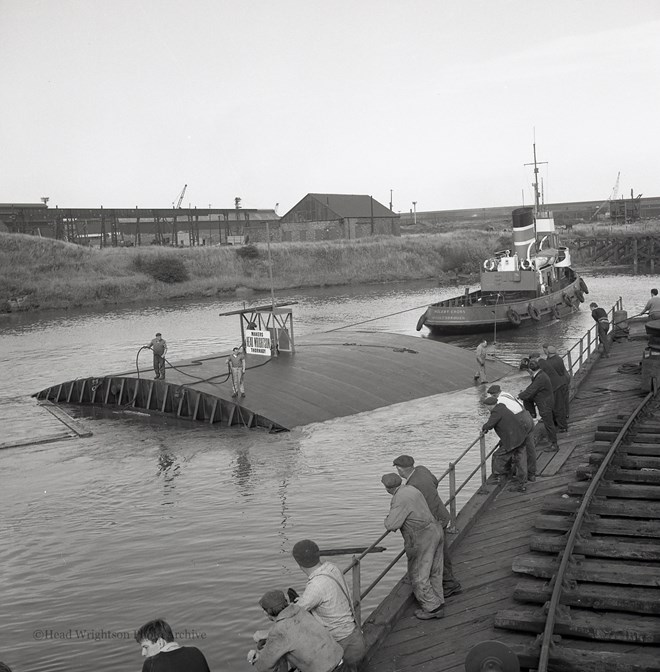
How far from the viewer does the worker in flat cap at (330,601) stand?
775 cm

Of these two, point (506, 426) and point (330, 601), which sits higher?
point (506, 426)

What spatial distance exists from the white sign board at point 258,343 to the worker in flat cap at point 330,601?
23811mm

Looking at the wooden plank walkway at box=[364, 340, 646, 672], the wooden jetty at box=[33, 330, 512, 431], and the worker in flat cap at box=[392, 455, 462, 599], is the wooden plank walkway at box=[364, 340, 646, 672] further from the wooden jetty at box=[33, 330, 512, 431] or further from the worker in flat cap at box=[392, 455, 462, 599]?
the wooden jetty at box=[33, 330, 512, 431]

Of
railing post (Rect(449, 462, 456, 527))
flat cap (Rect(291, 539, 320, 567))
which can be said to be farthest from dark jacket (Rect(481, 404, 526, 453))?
flat cap (Rect(291, 539, 320, 567))

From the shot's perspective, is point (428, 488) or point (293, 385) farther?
point (293, 385)

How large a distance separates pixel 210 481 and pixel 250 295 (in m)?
63.6

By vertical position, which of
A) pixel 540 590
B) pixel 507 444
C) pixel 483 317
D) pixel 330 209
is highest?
pixel 330 209

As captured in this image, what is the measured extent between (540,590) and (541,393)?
7.36m

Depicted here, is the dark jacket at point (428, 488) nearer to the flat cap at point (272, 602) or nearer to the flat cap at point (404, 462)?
the flat cap at point (404, 462)

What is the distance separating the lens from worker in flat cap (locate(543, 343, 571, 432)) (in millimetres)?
17172

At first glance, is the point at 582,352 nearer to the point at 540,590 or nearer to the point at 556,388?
the point at 556,388

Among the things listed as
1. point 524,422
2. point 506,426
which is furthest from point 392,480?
point 524,422

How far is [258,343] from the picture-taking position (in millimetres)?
32125

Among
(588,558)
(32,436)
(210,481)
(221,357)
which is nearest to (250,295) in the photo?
(221,357)
